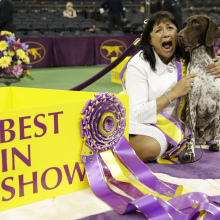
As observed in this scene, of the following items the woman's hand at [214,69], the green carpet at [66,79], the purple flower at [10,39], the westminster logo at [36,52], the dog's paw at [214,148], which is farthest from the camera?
the westminster logo at [36,52]

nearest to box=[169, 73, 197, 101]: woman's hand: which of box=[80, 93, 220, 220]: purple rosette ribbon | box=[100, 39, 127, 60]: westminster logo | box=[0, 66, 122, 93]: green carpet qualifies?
box=[80, 93, 220, 220]: purple rosette ribbon

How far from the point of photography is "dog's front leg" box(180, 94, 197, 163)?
2545 mm

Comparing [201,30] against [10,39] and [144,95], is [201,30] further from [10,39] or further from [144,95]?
[10,39]

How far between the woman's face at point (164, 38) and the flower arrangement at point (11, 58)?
3.25 m

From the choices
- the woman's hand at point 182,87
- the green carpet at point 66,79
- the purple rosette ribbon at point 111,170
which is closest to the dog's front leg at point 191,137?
the woman's hand at point 182,87

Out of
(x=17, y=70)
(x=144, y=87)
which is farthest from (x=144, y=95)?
(x=17, y=70)

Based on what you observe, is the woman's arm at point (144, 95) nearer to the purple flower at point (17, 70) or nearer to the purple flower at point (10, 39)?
the purple flower at point (10, 39)

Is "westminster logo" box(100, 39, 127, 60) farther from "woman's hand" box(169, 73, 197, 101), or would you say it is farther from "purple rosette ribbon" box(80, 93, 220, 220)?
"purple rosette ribbon" box(80, 93, 220, 220)

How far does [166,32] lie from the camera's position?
2473mm

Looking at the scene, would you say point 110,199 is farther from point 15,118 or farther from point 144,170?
point 15,118

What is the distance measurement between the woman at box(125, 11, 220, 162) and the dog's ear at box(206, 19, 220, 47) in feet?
0.54

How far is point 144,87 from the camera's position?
2.51m

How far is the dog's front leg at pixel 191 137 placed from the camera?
Result: 100 inches

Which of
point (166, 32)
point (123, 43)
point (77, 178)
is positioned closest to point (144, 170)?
point (77, 178)
